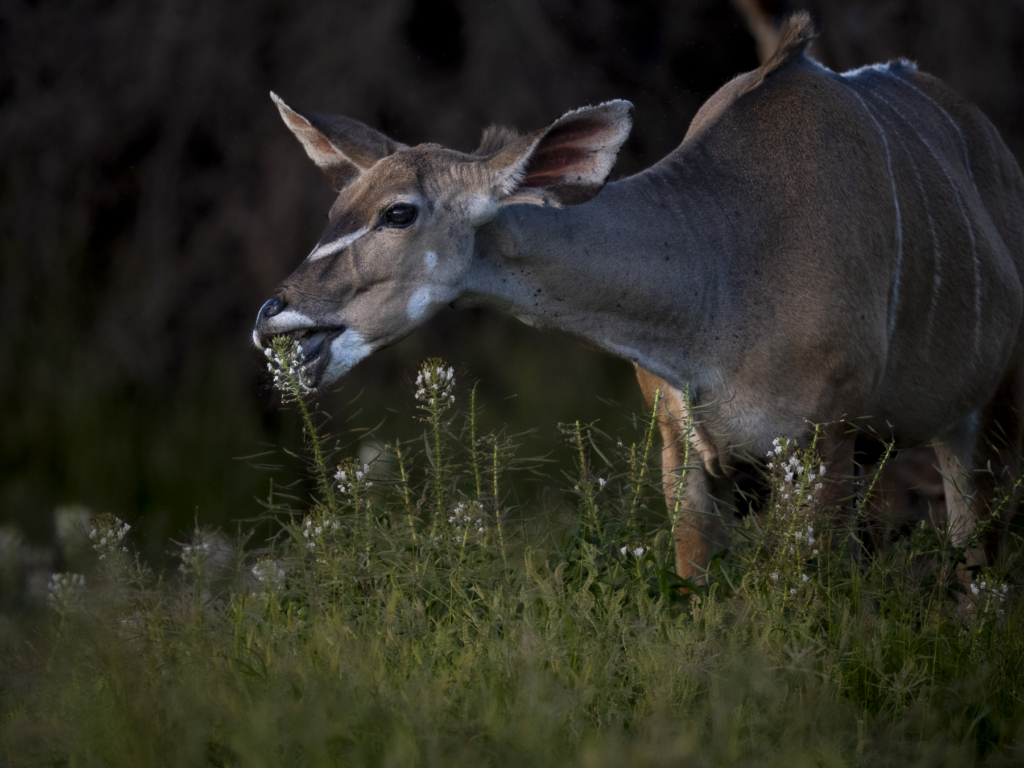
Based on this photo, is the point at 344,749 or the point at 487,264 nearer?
the point at 344,749

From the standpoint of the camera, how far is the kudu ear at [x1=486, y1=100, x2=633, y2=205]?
3.73 meters

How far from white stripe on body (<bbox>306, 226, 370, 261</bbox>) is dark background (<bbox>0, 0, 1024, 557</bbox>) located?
3.75 meters

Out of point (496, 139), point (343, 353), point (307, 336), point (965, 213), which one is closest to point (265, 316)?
point (307, 336)

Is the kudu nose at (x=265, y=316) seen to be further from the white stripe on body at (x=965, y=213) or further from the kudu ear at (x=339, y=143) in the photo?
the white stripe on body at (x=965, y=213)

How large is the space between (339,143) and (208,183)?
4.15 metres

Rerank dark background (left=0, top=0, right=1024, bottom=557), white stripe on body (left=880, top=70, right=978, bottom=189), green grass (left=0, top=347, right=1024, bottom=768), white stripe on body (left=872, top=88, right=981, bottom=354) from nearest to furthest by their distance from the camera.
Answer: green grass (left=0, top=347, right=1024, bottom=768) < white stripe on body (left=872, top=88, right=981, bottom=354) < white stripe on body (left=880, top=70, right=978, bottom=189) < dark background (left=0, top=0, right=1024, bottom=557)

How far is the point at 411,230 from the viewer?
3.66 metres

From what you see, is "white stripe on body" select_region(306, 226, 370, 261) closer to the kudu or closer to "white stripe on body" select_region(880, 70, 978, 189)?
the kudu

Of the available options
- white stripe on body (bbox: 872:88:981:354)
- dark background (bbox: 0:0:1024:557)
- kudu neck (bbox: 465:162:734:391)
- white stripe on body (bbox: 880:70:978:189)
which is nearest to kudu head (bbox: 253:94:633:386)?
kudu neck (bbox: 465:162:734:391)

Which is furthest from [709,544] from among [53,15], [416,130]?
[53,15]

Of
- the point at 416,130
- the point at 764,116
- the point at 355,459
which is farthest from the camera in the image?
the point at 416,130

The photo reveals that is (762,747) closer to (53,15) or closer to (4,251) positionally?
(4,251)

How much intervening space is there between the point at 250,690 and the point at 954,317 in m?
3.03

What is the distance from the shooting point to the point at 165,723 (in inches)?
105
